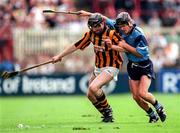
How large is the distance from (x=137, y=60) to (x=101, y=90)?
118 cm

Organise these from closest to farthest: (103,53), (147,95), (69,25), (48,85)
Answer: (147,95), (103,53), (48,85), (69,25)

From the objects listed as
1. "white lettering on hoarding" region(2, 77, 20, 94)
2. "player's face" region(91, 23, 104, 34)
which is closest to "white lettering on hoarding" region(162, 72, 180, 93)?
"white lettering on hoarding" region(2, 77, 20, 94)

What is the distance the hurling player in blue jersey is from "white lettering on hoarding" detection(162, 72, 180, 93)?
14.2 metres

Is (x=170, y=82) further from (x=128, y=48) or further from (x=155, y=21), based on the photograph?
(x=128, y=48)

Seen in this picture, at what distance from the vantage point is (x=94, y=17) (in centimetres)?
1550

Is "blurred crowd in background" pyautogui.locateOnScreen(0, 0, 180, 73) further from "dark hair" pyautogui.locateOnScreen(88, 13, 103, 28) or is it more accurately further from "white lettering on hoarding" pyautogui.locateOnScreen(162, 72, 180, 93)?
"dark hair" pyautogui.locateOnScreen(88, 13, 103, 28)

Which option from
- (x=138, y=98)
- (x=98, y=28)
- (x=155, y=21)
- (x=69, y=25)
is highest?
(x=98, y=28)

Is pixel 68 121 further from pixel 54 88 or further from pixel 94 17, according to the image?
pixel 54 88

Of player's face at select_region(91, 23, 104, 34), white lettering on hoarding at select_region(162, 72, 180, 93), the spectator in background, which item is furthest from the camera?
the spectator in background

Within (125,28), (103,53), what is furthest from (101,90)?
(125,28)

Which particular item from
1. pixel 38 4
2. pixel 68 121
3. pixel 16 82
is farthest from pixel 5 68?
pixel 68 121

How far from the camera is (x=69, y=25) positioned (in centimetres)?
3134

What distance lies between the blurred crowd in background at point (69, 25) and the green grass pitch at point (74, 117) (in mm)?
3344

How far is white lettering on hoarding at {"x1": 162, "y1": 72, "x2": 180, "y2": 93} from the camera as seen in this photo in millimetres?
30094
